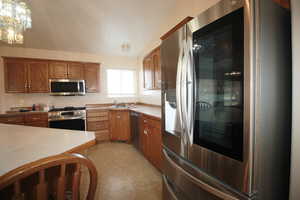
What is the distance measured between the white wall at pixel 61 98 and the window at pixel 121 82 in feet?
0.51

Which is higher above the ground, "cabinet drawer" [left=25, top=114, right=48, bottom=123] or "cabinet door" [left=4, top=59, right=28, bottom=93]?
"cabinet door" [left=4, top=59, right=28, bottom=93]

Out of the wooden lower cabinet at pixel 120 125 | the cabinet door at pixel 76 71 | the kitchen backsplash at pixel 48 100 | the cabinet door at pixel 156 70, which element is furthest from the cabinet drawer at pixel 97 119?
the cabinet door at pixel 156 70

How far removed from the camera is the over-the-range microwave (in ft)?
Answer: 11.5

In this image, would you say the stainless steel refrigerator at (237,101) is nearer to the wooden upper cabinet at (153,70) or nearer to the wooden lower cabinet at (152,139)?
the wooden lower cabinet at (152,139)

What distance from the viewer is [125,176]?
2174mm

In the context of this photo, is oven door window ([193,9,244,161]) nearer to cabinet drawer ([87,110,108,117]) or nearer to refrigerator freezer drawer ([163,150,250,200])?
refrigerator freezer drawer ([163,150,250,200])

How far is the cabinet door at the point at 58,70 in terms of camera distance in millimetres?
3537

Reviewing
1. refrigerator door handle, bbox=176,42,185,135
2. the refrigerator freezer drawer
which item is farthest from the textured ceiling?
the refrigerator freezer drawer

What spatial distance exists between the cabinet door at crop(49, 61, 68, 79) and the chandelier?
1.89 meters

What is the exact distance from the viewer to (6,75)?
3246mm

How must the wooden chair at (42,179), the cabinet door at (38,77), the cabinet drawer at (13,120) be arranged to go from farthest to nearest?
the cabinet door at (38,77) < the cabinet drawer at (13,120) < the wooden chair at (42,179)

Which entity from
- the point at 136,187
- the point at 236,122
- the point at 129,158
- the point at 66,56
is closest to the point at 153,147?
the point at 136,187

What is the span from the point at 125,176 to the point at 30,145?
58.9 inches

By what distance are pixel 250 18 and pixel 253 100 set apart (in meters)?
0.40
